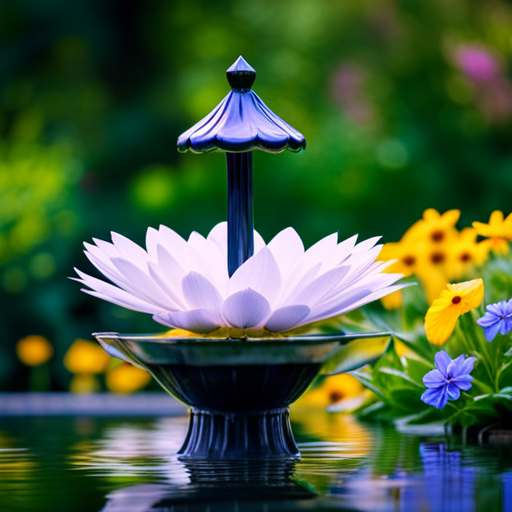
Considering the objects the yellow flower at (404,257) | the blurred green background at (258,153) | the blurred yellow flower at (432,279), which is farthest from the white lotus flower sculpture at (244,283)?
the blurred green background at (258,153)

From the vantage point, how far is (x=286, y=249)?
2.30 m

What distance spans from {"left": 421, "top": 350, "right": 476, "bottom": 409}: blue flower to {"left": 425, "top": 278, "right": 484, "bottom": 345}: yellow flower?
0.13 meters

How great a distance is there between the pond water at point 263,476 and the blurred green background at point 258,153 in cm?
559

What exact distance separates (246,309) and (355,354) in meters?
0.28

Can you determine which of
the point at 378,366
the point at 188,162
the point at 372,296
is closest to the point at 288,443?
the point at 372,296

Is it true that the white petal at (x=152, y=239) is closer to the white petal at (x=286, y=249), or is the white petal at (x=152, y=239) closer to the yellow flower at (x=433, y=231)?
the white petal at (x=286, y=249)

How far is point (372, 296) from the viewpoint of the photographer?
87.0 inches

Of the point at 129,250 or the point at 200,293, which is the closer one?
the point at 200,293

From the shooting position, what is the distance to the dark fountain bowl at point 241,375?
81.2 inches

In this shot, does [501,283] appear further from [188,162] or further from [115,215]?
[188,162]

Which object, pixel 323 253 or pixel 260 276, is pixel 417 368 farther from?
pixel 260 276

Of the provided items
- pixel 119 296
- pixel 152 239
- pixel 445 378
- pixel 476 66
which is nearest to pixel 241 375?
pixel 119 296

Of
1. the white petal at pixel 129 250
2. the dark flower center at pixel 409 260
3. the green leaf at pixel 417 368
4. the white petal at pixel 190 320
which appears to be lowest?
the green leaf at pixel 417 368

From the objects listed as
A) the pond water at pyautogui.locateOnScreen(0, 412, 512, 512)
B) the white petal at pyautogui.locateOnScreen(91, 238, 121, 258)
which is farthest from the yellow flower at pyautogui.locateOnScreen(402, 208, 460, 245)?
the white petal at pyautogui.locateOnScreen(91, 238, 121, 258)
